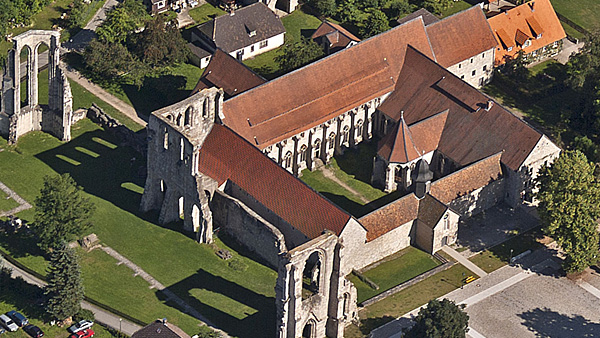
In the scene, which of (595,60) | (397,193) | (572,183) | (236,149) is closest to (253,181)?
(236,149)

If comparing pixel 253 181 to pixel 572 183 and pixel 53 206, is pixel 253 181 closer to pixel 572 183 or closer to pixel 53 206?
pixel 53 206

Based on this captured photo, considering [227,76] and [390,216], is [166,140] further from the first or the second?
[390,216]

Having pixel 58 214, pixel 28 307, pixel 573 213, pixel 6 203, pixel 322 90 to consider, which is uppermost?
pixel 322 90

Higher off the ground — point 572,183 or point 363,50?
point 363,50

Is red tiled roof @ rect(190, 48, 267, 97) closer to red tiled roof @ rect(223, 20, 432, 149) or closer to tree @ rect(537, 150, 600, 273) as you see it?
red tiled roof @ rect(223, 20, 432, 149)

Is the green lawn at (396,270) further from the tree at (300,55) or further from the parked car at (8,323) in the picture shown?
the parked car at (8,323)

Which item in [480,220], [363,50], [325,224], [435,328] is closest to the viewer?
[435,328]

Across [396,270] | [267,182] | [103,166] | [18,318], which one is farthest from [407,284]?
[18,318]

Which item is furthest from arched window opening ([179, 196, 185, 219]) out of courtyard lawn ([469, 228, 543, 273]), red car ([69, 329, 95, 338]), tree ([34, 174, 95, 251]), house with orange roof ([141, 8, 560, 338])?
courtyard lawn ([469, 228, 543, 273])
